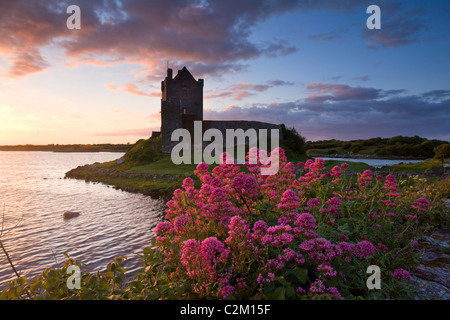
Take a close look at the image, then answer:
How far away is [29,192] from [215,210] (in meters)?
26.5

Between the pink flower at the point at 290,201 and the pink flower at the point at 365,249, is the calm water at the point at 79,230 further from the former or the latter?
the pink flower at the point at 365,249

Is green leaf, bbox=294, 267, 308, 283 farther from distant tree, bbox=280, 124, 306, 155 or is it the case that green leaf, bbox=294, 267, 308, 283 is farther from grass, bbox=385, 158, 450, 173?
distant tree, bbox=280, 124, 306, 155

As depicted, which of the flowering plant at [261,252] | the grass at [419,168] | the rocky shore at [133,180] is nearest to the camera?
the flowering plant at [261,252]

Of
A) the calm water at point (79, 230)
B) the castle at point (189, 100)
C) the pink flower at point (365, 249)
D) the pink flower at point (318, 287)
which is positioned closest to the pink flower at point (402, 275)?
the pink flower at point (365, 249)

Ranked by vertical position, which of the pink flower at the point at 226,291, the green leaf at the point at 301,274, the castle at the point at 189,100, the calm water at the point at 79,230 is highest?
the castle at the point at 189,100

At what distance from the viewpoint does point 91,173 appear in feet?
115

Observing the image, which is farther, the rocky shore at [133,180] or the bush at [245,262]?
the rocky shore at [133,180]

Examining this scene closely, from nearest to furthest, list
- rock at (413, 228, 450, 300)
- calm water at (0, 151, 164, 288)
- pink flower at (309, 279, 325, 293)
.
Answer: pink flower at (309, 279, 325, 293)
rock at (413, 228, 450, 300)
calm water at (0, 151, 164, 288)

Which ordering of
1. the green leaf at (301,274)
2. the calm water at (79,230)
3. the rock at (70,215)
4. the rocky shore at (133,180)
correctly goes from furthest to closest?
the rocky shore at (133,180) < the rock at (70,215) < the calm water at (79,230) < the green leaf at (301,274)

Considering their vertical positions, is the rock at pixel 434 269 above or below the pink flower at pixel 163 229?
below

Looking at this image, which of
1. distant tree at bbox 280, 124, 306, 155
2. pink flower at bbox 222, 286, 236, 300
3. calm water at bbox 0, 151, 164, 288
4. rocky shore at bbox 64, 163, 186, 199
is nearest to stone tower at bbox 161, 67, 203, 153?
distant tree at bbox 280, 124, 306, 155

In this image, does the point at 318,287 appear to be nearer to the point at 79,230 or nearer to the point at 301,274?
the point at 301,274
